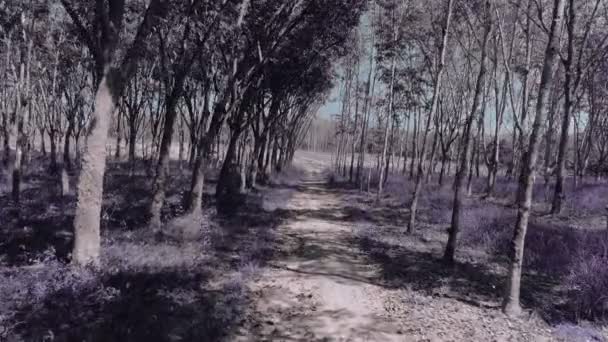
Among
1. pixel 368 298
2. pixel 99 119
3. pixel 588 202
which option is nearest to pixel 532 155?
pixel 368 298

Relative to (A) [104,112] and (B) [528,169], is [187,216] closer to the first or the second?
(A) [104,112]

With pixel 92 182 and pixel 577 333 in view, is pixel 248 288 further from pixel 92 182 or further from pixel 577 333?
pixel 577 333

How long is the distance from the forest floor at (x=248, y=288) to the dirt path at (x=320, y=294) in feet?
0.08

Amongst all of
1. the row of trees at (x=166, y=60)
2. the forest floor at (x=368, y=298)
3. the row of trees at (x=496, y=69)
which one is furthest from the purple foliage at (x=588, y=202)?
the row of trees at (x=166, y=60)

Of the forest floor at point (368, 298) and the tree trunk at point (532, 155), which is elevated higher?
the tree trunk at point (532, 155)

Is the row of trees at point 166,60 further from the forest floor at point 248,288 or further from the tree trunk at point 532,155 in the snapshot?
the tree trunk at point 532,155

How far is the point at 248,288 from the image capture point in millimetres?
8078

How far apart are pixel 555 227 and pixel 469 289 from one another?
6093mm

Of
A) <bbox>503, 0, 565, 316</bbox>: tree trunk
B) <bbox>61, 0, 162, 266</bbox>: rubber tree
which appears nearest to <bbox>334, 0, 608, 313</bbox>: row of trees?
<bbox>503, 0, 565, 316</bbox>: tree trunk

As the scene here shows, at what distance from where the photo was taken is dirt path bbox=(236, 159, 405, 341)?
6387mm

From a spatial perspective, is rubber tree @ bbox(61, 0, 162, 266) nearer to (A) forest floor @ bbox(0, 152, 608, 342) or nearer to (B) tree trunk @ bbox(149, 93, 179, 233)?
(A) forest floor @ bbox(0, 152, 608, 342)

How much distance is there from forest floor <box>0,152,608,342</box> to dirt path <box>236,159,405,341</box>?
23 millimetres

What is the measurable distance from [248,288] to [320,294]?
1402 mm

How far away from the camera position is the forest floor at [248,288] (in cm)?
593
